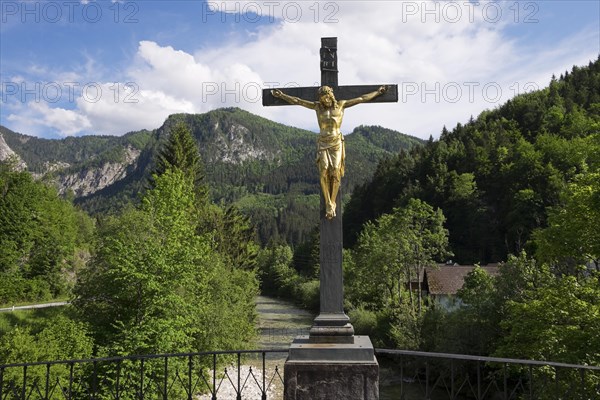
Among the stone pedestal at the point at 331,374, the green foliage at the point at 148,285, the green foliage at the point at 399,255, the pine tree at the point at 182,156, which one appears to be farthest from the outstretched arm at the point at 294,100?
the pine tree at the point at 182,156

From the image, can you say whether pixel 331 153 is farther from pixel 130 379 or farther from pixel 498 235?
pixel 498 235

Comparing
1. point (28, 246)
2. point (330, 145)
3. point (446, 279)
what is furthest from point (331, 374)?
point (28, 246)

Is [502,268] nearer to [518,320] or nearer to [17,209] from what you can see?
[518,320]

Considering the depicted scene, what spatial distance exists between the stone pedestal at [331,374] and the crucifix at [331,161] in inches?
13.8

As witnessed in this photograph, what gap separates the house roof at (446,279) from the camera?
3506 cm

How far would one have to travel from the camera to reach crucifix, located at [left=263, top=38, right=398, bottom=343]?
572 cm

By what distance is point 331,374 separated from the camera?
16.7 feet

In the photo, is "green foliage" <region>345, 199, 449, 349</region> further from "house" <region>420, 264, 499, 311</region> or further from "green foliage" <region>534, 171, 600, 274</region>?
"green foliage" <region>534, 171, 600, 274</region>

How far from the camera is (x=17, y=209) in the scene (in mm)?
40438

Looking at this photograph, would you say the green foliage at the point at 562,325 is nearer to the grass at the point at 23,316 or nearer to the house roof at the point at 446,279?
the grass at the point at 23,316

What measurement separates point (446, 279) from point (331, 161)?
3323 centimetres

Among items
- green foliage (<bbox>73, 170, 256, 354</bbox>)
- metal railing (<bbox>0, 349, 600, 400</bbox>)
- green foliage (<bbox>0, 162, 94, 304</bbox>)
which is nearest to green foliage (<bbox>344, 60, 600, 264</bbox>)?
metal railing (<bbox>0, 349, 600, 400</bbox>)

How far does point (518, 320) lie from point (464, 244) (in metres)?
40.3

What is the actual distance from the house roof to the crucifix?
98.9 feet
